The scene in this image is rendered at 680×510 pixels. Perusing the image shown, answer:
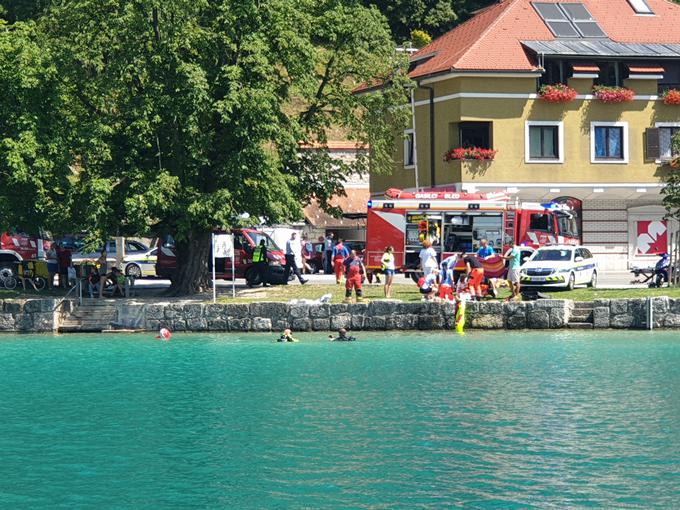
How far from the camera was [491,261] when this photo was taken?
131 ft

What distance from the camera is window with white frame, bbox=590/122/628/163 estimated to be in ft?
183

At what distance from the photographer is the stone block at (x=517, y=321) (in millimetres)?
37125

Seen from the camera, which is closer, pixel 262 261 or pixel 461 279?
pixel 461 279

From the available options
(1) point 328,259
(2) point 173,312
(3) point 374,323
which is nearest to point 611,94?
(1) point 328,259

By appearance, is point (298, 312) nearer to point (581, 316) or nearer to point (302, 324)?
point (302, 324)

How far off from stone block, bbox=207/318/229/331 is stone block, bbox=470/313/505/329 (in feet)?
25.0

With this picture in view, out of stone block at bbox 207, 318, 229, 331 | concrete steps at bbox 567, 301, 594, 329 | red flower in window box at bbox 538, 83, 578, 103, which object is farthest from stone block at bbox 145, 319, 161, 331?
red flower in window box at bbox 538, 83, 578, 103

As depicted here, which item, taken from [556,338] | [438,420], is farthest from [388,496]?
[556,338]

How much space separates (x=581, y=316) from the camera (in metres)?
→ 37.3

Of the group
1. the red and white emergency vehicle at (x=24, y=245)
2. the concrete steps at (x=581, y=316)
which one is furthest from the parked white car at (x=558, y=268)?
the red and white emergency vehicle at (x=24, y=245)

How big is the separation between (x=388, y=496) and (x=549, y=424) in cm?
580

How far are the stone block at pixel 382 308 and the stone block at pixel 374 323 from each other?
13cm

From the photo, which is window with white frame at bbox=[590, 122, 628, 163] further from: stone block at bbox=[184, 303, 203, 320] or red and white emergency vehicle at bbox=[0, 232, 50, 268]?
red and white emergency vehicle at bbox=[0, 232, 50, 268]

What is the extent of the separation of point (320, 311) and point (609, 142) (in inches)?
913
